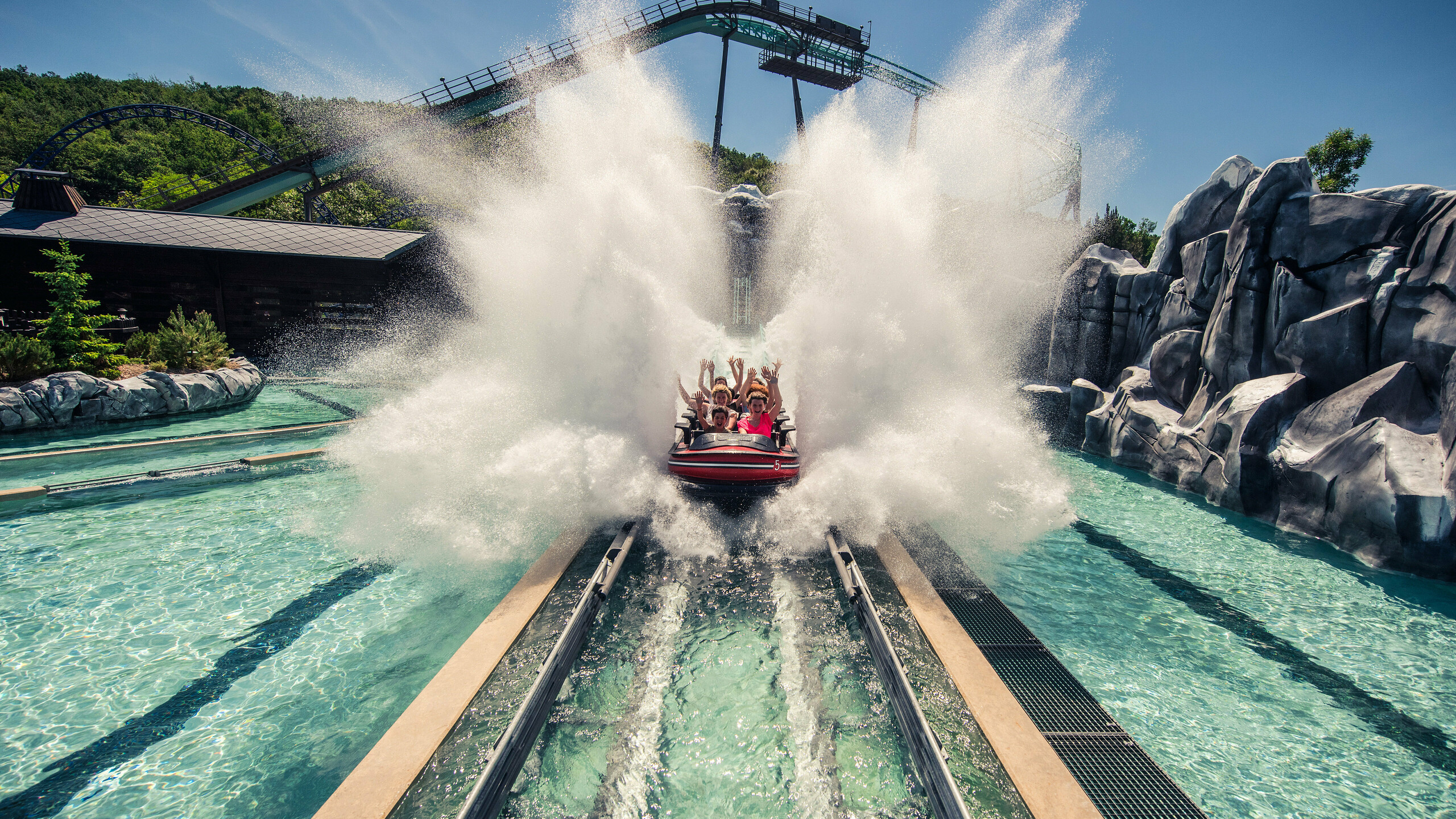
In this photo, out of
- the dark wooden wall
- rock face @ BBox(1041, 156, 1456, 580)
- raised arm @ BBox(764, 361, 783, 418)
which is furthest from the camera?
the dark wooden wall

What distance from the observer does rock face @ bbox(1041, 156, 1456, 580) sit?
5.00 metres

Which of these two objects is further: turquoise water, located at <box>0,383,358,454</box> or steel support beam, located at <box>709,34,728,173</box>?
steel support beam, located at <box>709,34,728,173</box>

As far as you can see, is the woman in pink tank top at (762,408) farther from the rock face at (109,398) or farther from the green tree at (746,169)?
the green tree at (746,169)

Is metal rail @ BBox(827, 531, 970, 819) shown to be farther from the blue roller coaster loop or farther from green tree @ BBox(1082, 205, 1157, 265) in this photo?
the blue roller coaster loop

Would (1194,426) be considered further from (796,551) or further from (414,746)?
(414,746)

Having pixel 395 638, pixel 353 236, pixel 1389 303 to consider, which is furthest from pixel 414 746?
pixel 353 236

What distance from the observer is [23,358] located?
8250 mm

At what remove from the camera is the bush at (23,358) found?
812 centimetres

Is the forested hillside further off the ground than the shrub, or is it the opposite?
the forested hillside

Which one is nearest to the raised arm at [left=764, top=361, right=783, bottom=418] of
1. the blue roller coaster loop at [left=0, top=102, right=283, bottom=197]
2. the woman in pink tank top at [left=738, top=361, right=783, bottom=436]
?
the woman in pink tank top at [left=738, top=361, right=783, bottom=436]

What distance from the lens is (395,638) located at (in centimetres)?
349

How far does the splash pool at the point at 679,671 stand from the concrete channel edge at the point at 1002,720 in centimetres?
10

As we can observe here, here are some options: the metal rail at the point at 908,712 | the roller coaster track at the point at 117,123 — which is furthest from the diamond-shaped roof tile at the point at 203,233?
the metal rail at the point at 908,712

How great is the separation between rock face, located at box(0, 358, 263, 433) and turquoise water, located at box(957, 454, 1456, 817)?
12.3 m
